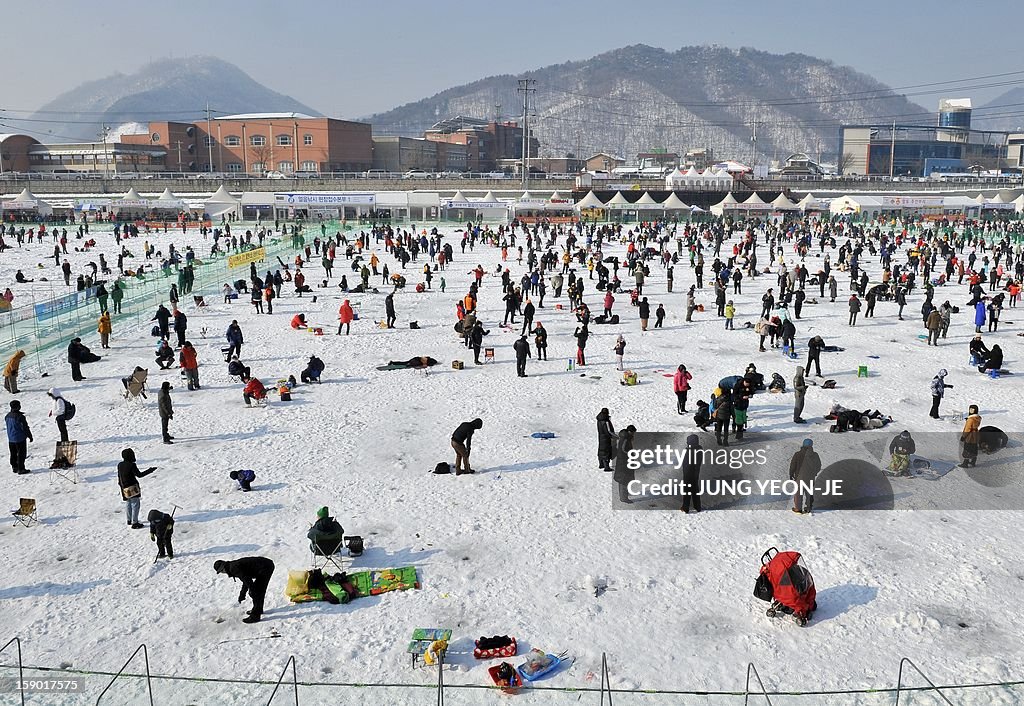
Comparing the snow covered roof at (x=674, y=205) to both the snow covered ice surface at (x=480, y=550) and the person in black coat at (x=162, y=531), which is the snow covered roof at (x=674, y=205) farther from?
the person in black coat at (x=162, y=531)

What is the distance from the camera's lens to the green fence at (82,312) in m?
20.7

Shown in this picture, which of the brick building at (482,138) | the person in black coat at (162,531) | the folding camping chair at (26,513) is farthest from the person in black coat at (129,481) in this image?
the brick building at (482,138)

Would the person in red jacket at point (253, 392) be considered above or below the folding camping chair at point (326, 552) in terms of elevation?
above

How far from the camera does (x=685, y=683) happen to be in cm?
738

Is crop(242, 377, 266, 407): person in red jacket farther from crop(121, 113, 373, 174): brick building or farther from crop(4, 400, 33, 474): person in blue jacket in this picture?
crop(121, 113, 373, 174): brick building

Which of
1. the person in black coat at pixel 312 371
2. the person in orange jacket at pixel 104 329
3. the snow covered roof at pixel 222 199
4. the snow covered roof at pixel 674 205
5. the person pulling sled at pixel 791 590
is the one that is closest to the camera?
the person pulling sled at pixel 791 590

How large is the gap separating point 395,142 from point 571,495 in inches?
4736

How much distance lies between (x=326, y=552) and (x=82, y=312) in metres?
19.2

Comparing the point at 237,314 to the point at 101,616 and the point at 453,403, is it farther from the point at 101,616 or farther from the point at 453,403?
the point at 101,616

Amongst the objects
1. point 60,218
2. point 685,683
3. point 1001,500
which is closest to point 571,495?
A: point 685,683

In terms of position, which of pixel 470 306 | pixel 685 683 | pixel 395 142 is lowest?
pixel 685 683

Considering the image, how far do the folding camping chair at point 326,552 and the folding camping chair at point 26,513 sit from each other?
3936mm

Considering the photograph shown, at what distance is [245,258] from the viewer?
→ 123 feet

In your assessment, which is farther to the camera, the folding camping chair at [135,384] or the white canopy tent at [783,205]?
the white canopy tent at [783,205]
